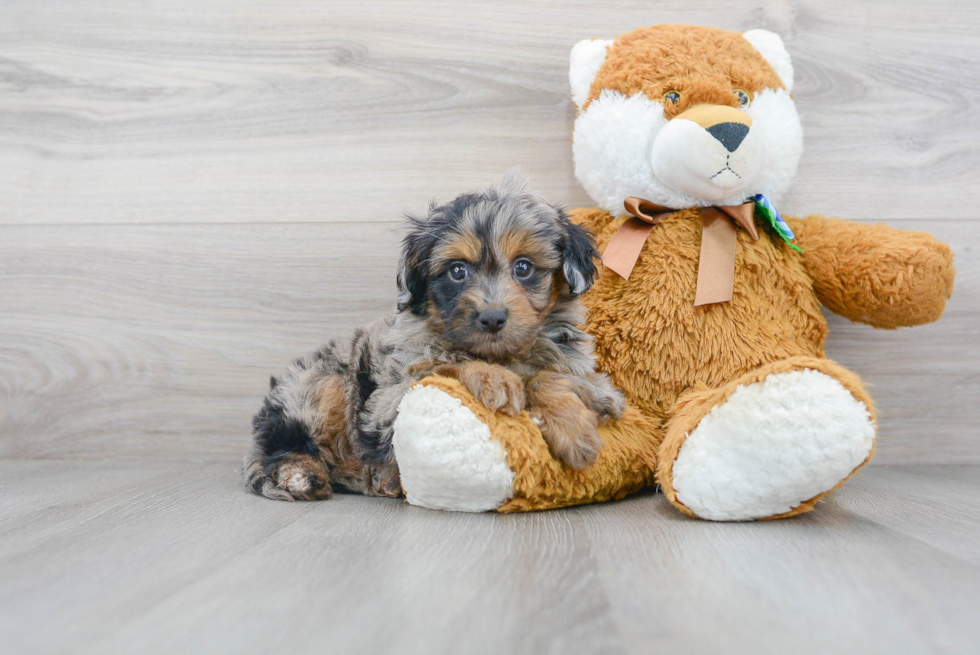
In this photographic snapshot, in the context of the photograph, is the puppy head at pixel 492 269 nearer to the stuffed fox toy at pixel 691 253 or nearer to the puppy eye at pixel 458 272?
the puppy eye at pixel 458 272

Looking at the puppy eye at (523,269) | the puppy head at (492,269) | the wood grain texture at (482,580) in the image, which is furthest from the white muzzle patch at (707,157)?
the wood grain texture at (482,580)

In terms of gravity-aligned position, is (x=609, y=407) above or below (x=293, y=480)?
above

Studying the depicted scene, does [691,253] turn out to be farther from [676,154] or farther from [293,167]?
[293,167]

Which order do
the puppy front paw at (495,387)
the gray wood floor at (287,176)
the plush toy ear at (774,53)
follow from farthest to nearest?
the gray wood floor at (287,176) → the plush toy ear at (774,53) → the puppy front paw at (495,387)

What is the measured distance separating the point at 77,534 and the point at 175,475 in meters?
0.71

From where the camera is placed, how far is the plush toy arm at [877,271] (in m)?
1.82

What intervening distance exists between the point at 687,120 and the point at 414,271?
807 millimetres

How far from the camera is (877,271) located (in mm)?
1854

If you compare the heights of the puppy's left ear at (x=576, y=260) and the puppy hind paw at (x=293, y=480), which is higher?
the puppy's left ear at (x=576, y=260)

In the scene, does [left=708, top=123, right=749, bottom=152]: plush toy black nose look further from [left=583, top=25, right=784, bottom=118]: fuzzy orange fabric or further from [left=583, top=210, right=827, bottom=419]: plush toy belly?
[left=583, top=210, right=827, bottom=419]: plush toy belly

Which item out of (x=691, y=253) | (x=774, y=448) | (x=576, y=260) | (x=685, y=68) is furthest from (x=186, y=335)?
(x=774, y=448)

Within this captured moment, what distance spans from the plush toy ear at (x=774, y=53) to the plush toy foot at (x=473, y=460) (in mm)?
1261

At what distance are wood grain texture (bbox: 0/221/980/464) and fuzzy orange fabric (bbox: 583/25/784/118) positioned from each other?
36.0 inches

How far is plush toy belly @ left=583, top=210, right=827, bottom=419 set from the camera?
1846mm
